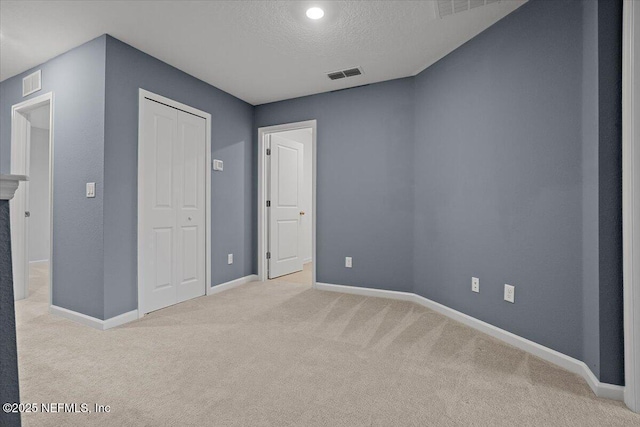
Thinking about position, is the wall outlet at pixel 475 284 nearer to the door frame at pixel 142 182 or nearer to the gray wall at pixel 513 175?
the gray wall at pixel 513 175

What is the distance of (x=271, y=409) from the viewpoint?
156 centimetres

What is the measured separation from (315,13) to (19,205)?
3716 millimetres

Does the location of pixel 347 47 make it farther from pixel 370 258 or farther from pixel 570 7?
pixel 370 258

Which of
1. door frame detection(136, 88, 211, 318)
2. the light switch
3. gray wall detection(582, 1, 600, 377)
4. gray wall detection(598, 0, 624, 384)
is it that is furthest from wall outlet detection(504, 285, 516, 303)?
the light switch

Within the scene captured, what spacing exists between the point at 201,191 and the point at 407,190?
2.31m

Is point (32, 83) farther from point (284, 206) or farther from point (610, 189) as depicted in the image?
point (610, 189)

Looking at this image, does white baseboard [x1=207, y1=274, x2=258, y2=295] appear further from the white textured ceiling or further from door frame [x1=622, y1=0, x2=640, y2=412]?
door frame [x1=622, y1=0, x2=640, y2=412]

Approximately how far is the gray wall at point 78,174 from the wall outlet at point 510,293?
318cm

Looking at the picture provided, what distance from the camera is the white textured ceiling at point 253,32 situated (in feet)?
7.51

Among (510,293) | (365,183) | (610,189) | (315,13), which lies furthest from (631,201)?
(365,183)

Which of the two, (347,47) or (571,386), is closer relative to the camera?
(571,386)

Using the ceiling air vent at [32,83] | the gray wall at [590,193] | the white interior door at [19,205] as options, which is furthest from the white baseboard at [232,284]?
the gray wall at [590,193]

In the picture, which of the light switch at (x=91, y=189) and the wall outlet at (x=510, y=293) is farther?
the light switch at (x=91, y=189)

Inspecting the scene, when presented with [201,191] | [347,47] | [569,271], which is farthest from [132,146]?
[569,271]
